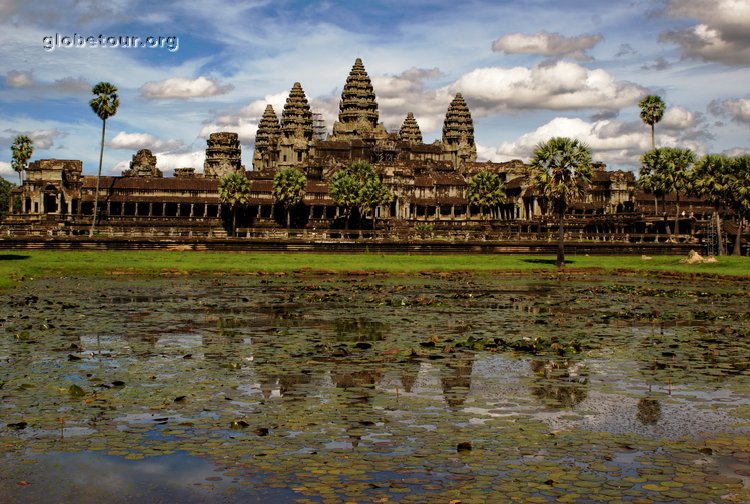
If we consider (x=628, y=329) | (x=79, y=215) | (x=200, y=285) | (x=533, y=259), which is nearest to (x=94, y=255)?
(x=200, y=285)

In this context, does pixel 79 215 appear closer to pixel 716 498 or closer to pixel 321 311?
pixel 321 311

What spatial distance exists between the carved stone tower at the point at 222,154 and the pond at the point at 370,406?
135 meters

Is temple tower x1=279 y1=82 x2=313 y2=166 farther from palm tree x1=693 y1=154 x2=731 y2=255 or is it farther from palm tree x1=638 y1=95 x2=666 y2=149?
palm tree x1=693 y1=154 x2=731 y2=255

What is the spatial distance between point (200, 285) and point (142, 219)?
281ft

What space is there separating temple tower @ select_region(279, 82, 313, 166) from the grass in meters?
99.9

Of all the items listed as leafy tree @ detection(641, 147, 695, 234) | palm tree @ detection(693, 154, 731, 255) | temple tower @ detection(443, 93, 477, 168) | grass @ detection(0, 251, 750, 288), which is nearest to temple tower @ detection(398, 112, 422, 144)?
temple tower @ detection(443, 93, 477, 168)

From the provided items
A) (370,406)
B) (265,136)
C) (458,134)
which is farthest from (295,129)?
(370,406)

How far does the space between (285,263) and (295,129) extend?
11792 centimetres

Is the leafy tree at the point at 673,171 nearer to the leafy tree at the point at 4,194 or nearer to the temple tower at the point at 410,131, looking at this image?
the temple tower at the point at 410,131

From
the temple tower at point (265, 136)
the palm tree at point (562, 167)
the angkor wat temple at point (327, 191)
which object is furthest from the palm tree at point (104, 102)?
the temple tower at point (265, 136)

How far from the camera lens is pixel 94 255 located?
56594 mm

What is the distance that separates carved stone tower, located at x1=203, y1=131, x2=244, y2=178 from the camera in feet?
531

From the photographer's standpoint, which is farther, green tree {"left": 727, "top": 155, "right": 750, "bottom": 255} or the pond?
green tree {"left": 727, "top": 155, "right": 750, "bottom": 255}

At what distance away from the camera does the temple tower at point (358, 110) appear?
169625mm
